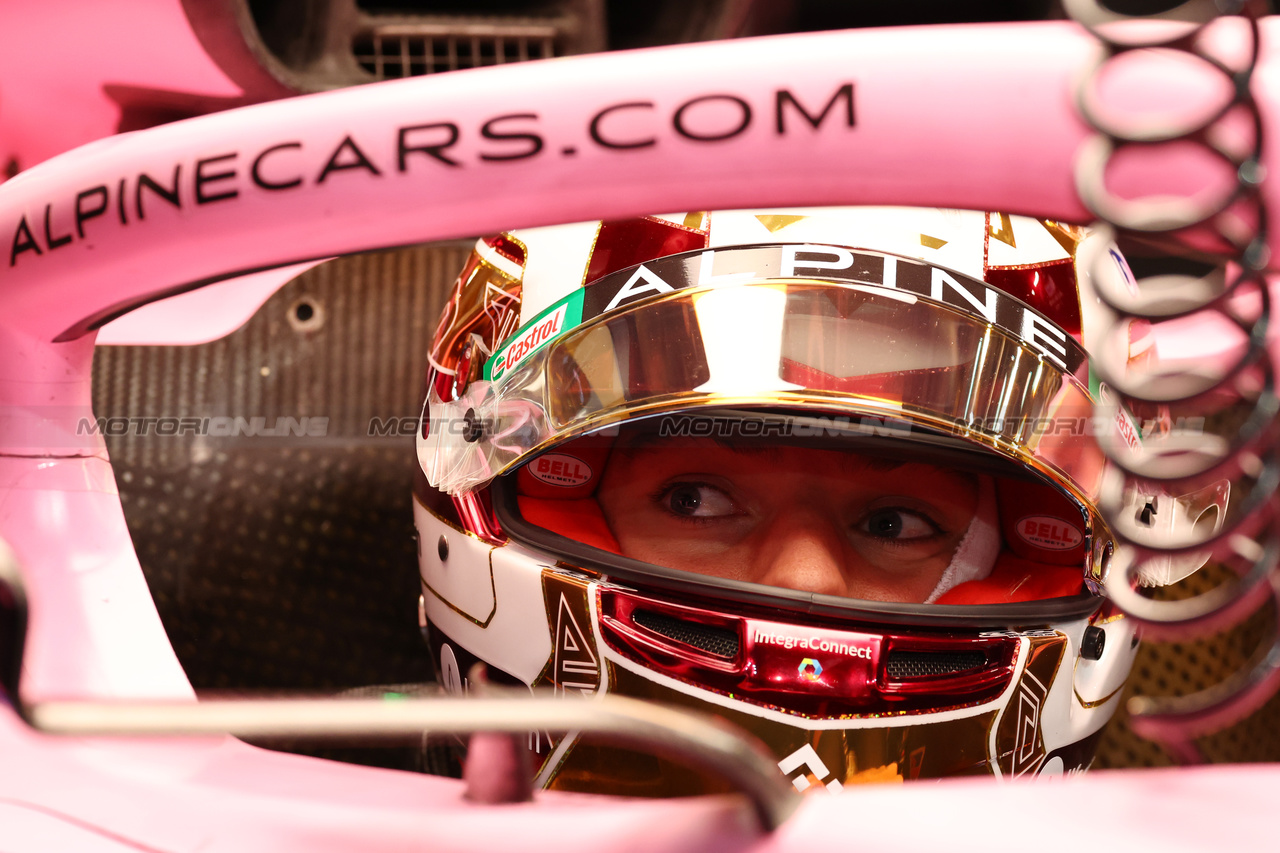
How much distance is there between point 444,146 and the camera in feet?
1.30

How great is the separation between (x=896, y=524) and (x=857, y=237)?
287mm

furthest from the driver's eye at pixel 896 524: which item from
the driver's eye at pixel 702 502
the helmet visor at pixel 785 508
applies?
the driver's eye at pixel 702 502

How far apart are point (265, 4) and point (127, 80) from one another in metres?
0.24

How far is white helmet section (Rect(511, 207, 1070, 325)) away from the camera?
75 cm

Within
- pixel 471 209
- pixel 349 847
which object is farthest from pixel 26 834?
pixel 471 209

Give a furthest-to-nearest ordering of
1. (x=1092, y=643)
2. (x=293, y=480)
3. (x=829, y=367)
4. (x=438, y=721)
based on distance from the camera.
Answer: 1. (x=293, y=480)
2. (x=1092, y=643)
3. (x=829, y=367)
4. (x=438, y=721)

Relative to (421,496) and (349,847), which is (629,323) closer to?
(421,496)

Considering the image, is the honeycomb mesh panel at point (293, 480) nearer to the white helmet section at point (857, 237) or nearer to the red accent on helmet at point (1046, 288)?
the white helmet section at point (857, 237)

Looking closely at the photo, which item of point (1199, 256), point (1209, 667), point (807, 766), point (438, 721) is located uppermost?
point (1199, 256)

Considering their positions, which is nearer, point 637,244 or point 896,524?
point 637,244

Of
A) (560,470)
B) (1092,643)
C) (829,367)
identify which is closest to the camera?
(829,367)

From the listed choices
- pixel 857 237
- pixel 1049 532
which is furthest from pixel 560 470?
pixel 1049 532

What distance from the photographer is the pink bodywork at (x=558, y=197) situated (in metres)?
0.34

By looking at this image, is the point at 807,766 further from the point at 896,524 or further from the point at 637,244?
the point at 637,244
